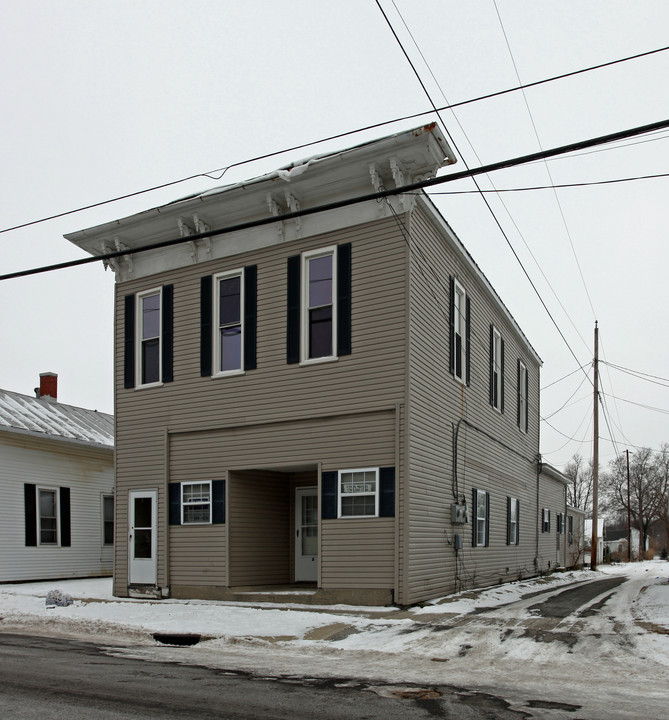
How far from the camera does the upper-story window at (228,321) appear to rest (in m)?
16.8

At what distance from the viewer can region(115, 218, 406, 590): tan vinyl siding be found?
49.3ft

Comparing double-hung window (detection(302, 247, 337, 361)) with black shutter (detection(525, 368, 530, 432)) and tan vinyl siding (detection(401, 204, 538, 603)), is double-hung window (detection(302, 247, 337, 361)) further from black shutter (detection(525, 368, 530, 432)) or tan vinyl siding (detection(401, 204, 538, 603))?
black shutter (detection(525, 368, 530, 432))

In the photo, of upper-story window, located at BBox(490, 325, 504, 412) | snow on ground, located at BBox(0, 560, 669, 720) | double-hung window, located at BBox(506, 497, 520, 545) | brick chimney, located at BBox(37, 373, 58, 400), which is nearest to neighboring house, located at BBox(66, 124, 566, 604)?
snow on ground, located at BBox(0, 560, 669, 720)

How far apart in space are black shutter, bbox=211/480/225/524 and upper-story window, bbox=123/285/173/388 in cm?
279

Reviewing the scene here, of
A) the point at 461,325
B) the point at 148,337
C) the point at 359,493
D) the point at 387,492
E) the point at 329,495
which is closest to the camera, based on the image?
the point at 387,492

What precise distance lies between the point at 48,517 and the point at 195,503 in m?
8.84

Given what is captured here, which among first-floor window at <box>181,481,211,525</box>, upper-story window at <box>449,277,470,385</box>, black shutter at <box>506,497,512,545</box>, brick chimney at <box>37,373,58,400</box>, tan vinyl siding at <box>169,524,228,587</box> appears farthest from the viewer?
brick chimney at <box>37,373,58,400</box>

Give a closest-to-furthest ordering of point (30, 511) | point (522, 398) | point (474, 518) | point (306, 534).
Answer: point (306, 534), point (474, 518), point (30, 511), point (522, 398)

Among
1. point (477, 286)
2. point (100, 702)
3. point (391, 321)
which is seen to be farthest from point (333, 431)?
point (100, 702)

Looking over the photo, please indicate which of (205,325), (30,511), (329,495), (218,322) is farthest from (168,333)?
(30,511)

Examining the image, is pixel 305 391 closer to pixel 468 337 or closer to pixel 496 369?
pixel 468 337

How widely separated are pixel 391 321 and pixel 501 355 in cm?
923

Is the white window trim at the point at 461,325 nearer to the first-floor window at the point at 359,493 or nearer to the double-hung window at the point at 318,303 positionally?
the double-hung window at the point at 318,303

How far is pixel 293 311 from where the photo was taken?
53.0ft
